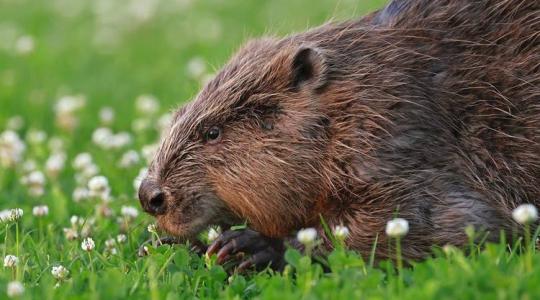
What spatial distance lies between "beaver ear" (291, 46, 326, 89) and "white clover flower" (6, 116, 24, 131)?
397 centimetres

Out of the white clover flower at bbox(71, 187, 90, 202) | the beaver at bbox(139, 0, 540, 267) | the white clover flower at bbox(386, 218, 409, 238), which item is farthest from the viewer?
the white clover flower at bbox(71, 187, 90, 202)

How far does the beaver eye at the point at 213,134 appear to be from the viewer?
504 centimetres

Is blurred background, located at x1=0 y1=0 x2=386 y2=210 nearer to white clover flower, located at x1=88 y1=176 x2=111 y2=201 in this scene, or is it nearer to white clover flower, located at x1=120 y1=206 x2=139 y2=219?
white clover flower, located at x1=88 y1=176 x2=111 y2=201

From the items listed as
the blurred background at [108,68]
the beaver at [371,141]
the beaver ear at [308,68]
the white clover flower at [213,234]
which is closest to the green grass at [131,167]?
the blurred background at [108,68]

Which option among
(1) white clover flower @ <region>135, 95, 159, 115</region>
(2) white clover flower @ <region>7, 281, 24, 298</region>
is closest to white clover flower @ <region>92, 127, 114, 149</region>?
(1) white clover flower @ <region>135, 95, 159, 115</region>

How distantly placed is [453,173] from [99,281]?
1.59 metres

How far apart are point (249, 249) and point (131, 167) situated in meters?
2.15

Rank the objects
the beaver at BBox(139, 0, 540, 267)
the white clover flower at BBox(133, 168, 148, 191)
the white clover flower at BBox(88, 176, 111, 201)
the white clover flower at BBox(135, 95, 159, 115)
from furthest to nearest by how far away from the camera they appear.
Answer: the white clover flower at BBox(135, 95, 159, 115), the white clover flower at BBox(88, 176, 111, 201), the white clover flower at BBox(133, 168, 148, 191), the beaver at BBox(139, 0, 540, 267)

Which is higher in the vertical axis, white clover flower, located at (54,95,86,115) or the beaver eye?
white clover flower, located at (54,95,86,115)

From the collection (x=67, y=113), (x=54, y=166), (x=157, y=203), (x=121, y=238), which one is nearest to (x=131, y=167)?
(x=54, y=166)

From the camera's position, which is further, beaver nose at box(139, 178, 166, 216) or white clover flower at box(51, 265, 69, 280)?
beaver nose at box(139, 178, 166, 216)

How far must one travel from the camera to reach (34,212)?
569 centimetres

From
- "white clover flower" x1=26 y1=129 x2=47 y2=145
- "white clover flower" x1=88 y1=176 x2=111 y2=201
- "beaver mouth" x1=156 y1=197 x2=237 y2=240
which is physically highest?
"white clover flower" x1=26 y1=129 x2=47 y2=145

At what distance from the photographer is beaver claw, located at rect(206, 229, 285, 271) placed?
4793 mm
